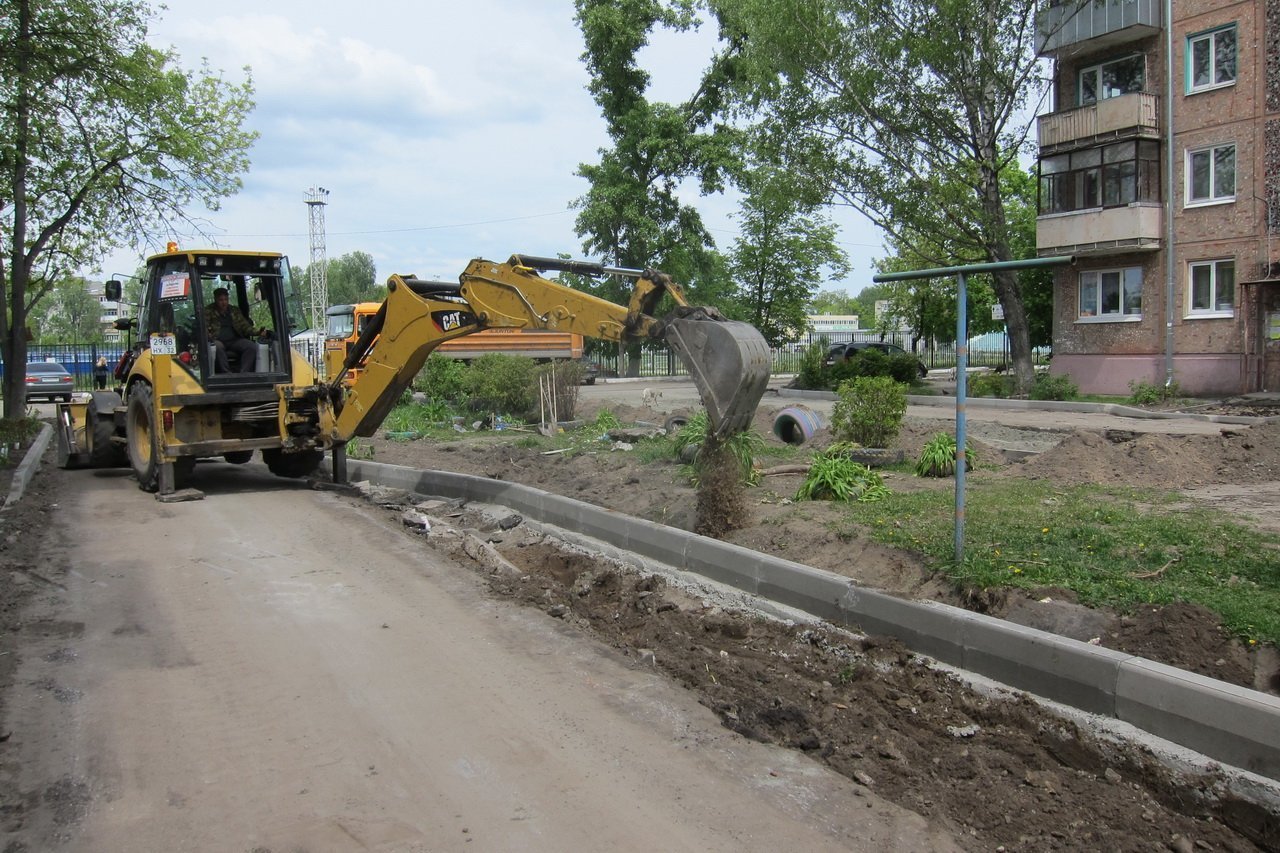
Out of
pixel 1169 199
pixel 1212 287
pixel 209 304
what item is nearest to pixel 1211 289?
pixel 1212 287

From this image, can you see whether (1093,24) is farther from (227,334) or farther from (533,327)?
(227,334)

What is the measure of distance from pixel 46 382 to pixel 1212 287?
38.2 metres

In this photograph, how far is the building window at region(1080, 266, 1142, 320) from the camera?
2678 centimetres

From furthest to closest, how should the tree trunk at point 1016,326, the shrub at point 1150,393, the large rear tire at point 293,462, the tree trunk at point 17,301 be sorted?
the tree trunk at point 1016,326
the shrub at point 1150,393
the tree trunk at point 17,301
the large rear tire at point 293,462

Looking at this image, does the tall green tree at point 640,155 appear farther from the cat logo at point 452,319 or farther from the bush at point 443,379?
the cat logo at point 452,319

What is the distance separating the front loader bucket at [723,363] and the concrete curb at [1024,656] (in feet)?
3.66

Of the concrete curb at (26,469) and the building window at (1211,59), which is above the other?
the building window at (1211,59)

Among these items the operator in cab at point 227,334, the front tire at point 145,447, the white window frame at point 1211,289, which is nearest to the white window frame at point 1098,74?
the white window frame at point 1211,289

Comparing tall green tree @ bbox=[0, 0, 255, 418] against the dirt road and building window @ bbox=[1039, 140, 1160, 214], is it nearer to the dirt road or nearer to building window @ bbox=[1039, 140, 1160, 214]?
the dirt road

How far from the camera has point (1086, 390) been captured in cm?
2778

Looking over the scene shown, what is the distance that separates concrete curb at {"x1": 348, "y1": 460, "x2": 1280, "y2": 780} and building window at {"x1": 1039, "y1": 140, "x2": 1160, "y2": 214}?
22.8m

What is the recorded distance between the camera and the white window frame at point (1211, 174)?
24359mm

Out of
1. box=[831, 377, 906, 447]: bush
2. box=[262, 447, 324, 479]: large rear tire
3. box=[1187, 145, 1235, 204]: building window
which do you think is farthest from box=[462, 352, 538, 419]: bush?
box=[1187, 145, 1235, 204]: building window

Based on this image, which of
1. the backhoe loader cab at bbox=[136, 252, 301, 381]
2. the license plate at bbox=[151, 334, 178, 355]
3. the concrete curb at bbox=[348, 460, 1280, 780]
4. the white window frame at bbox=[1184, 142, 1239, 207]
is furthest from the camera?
the white window frame at bbox=[1184, 142, 1239, 207]
